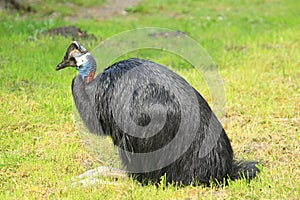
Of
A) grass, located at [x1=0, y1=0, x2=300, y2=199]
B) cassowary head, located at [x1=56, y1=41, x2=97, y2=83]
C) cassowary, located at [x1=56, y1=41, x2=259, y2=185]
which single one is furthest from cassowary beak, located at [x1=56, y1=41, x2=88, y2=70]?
grass, located at [x1=0, y1=0, x2=300, y2=199]

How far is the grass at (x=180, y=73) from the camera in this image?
4723 millimetres

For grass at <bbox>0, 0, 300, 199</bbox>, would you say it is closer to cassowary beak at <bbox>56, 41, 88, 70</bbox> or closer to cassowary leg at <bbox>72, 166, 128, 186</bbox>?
cassowary leg at <bbox>72, 166, 128, 186</bbox>

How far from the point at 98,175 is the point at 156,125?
2.54 ft

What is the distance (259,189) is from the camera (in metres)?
4.59

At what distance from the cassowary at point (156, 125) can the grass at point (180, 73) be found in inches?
6.8

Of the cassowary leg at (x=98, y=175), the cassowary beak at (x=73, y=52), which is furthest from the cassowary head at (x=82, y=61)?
the cassowary leg at (x=98, y=175)

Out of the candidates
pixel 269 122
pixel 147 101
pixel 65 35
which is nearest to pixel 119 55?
pixel 65 35

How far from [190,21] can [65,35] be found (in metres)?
3.51

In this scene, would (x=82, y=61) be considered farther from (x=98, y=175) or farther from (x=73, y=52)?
(x=98, y=175)

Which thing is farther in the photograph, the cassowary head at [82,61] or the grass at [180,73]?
the cassowary head at [82,61]

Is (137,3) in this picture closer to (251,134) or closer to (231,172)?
(251,134)

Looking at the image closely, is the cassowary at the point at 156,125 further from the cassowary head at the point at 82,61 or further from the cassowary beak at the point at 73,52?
the cassowary beak at the point at 73,52

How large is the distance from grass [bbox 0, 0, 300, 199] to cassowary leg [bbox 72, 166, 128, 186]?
11 cm

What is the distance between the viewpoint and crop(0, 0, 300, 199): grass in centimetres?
472
